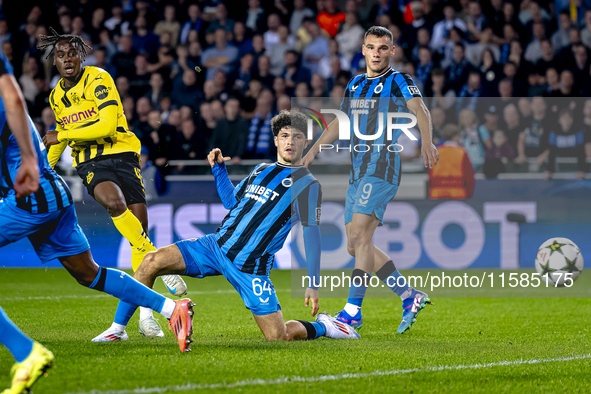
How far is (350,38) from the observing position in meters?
12.6

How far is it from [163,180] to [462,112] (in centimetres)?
409

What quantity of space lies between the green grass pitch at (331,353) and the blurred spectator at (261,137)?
10.9ft

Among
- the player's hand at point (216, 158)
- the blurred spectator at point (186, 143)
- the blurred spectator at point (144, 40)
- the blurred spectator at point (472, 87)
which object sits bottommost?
the blurred spectator at point (186, 143)

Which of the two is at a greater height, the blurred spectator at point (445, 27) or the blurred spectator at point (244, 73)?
the blurred spectator at point (445, 27)

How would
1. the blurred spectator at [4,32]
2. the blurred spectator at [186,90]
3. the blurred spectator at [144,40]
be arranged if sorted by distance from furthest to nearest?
the blurred spectator at [4,32], the blurred spectator at [144,40], the blurred spectator at [186,90]

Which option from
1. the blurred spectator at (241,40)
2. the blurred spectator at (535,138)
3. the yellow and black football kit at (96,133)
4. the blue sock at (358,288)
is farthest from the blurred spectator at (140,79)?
the blue sock at (358,288)

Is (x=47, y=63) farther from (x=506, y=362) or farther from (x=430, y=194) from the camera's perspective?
(x=506, y=362)

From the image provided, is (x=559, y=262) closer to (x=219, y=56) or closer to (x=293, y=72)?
(x=293, y=72)

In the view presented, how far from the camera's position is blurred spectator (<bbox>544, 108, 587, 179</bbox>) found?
930 centimetres

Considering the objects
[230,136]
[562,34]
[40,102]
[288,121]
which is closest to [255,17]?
[230,136]

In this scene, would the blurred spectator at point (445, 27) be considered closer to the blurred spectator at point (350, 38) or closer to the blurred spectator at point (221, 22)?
the blurred spectator at point (350, 38)

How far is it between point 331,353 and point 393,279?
1.54m

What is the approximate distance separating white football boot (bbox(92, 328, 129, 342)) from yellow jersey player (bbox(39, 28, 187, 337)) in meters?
0.93

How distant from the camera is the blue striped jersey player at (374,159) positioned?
5691 mm
